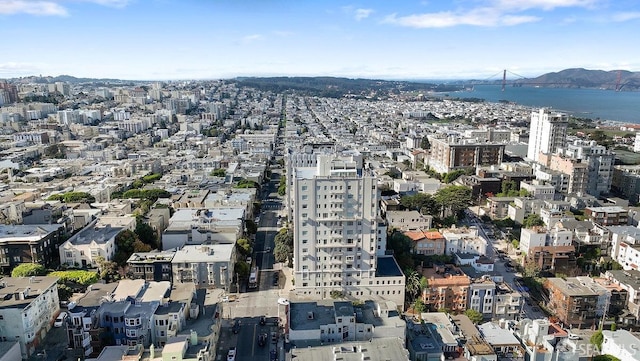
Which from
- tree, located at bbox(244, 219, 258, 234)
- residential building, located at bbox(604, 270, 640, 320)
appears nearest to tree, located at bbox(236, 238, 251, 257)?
tree, located at bbox(244, 219, 258, 234)

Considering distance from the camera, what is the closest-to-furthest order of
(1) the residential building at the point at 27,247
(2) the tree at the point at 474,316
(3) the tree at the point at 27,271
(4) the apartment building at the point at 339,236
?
(2) the tree at the point at 474,316
(4) the apartment building at the point at 339,236
(3) the tree at the point at 27,271
(1) the residential building at the point at 27,247

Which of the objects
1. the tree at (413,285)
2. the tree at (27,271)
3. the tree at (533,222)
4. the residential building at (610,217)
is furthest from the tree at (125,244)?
the residential building at (610,217)

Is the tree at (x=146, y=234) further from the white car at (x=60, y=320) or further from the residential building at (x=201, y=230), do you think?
the white car at (x=60, y=320)

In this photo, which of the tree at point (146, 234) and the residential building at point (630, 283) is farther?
the tree at point (146, 234)

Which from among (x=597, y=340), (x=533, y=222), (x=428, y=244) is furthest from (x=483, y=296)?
(x=533, y=222)

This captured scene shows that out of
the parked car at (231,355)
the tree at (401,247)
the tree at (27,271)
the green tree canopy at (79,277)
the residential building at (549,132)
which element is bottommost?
the parked car at (231,355)

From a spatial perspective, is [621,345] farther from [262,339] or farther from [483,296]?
[262,339]

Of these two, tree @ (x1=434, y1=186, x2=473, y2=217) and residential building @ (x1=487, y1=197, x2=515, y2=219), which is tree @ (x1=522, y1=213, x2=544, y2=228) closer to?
residential building @ (x1=487, y1=197, x2=515, y2=219)

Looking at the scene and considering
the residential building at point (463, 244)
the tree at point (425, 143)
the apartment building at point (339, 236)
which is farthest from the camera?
the tree at point (425, 143)
